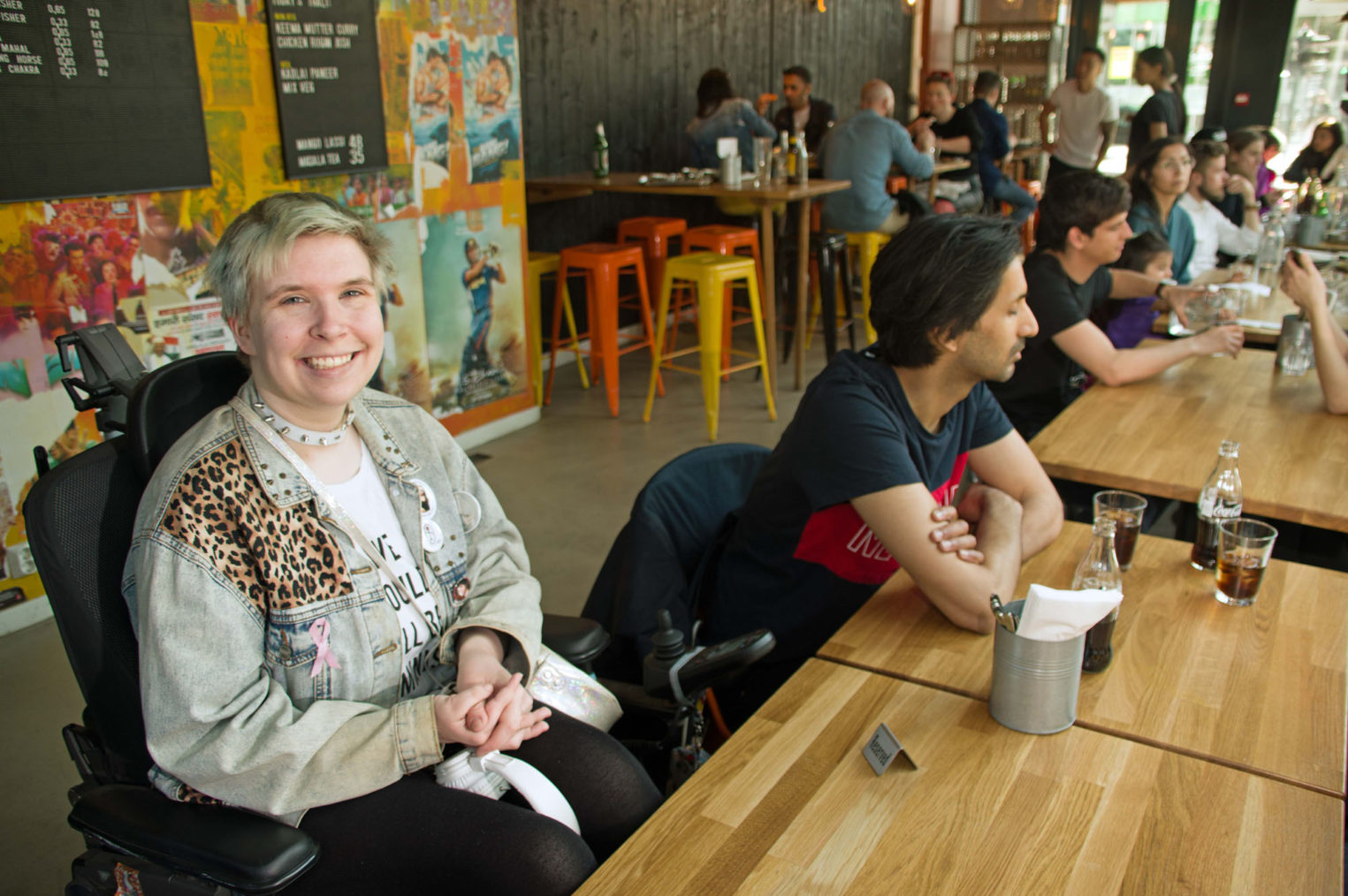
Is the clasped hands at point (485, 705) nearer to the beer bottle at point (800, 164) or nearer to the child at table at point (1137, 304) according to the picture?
the child at table at point (1137, 304)

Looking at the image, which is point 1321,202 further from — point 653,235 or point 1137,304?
point 653,235

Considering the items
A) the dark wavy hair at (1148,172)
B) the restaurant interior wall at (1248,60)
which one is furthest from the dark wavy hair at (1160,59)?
the restaurant interior wall at (1248,60)

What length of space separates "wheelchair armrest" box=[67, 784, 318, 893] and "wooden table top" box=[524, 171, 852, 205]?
3890mm

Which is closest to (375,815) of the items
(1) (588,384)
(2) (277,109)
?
(2) (277,109)

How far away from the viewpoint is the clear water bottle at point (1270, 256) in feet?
12.9

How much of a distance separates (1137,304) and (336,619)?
293 cm

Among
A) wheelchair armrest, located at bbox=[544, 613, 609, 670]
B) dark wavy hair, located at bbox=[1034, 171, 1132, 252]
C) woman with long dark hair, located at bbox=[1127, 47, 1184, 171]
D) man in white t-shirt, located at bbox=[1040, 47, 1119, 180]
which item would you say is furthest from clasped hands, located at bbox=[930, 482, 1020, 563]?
man in white t-shirt, located at bbox=[1040, 47, 1119, 180]

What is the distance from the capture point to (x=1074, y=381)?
3.00 meters

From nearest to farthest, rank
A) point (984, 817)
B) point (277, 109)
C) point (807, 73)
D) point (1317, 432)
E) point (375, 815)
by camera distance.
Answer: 1. point (984, 817)
2. point (375, 815)
3. point (1317, 432)
4. point (277, 109)
5. point (807, 73)

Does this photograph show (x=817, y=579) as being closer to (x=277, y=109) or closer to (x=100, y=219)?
(x=100, y=219)

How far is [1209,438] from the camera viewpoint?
7.67 feet

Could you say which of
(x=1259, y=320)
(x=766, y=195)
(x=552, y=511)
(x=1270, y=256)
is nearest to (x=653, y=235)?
(x=766, y=195)

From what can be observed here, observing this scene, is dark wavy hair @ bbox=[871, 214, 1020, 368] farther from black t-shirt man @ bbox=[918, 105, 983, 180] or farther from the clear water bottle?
black t-shirt man @ bbox=[918, 105, 983, 180]

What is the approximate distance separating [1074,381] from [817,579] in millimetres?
1615
